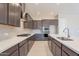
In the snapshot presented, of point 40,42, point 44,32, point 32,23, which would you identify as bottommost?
point 40,42

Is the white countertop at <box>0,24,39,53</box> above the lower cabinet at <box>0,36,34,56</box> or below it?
above

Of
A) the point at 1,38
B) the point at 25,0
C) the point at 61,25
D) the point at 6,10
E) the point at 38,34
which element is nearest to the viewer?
the point at 25,0

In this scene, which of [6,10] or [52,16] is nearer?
[6,10]

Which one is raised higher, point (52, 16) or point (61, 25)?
point (52, 16)

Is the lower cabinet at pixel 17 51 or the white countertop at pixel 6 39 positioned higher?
the white countertop at pixel 6 39

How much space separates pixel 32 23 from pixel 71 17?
2.26ft

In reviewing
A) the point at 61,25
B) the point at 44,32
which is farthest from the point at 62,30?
the point at 44,32

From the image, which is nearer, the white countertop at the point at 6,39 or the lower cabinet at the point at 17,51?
the lower cabinet at the point at 17,51

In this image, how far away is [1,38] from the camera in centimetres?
171

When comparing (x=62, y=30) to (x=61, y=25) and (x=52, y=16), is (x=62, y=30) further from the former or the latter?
(x=52, y=16)

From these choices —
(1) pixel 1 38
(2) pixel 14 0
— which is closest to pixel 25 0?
(2) pixel 14 0

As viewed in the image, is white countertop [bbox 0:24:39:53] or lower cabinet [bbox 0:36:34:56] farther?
white countertop [bbox 0:24:39:53]

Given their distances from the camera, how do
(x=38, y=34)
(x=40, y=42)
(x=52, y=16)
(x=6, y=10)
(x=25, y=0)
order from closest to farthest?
(x=25, y=0)
(x=6, y=10)
(x=40, y=42)
(x=38, y=34)
(x=52, y=16)

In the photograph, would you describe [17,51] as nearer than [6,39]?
Yes
